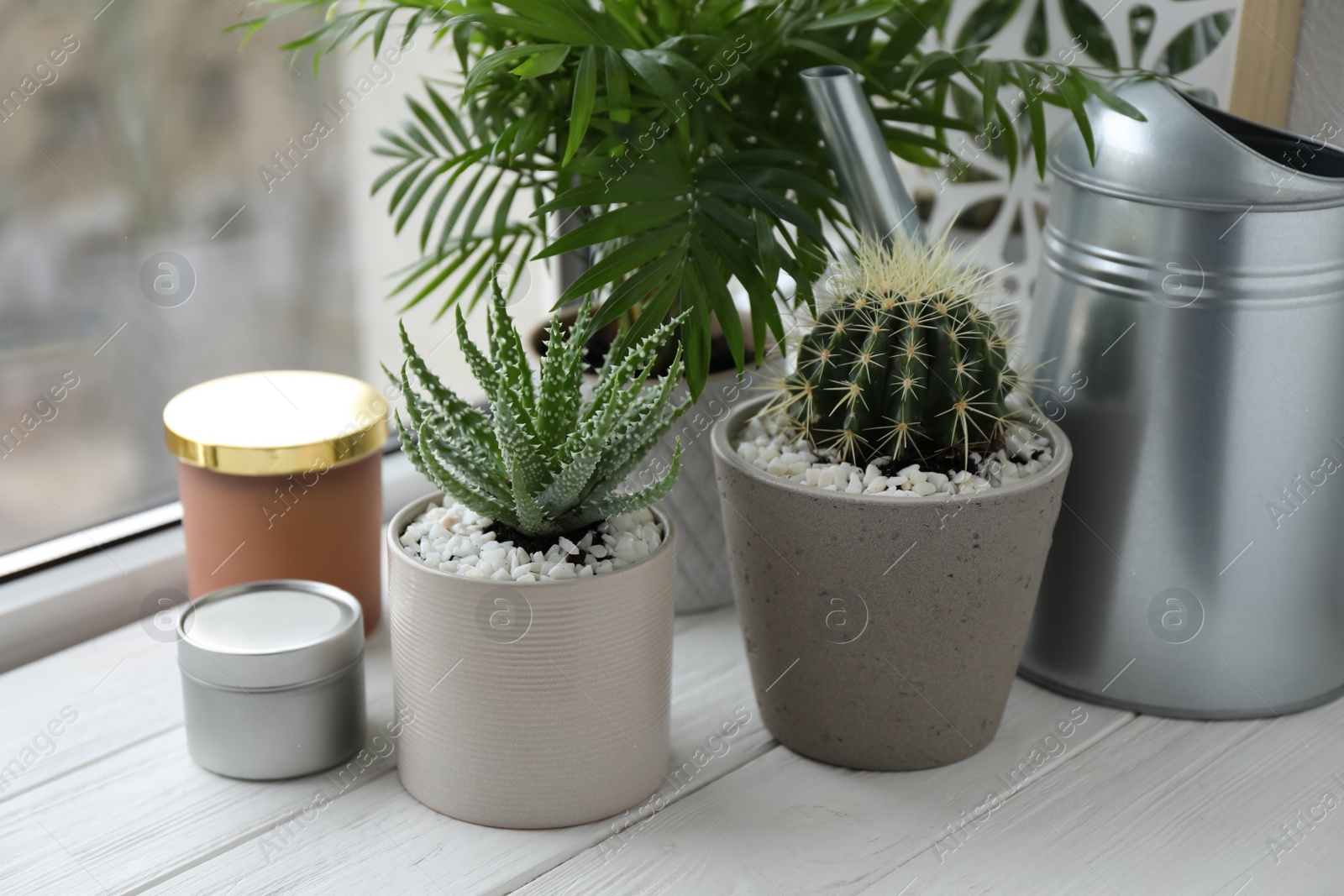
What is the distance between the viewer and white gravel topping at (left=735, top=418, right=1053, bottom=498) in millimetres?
685

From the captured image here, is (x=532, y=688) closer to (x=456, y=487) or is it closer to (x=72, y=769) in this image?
(x=456, y=487)

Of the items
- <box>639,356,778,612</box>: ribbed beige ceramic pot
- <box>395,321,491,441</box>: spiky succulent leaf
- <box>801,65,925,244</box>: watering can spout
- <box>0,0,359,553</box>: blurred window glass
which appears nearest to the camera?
<box>395,321,491,441</box>: spiky succulent leaf

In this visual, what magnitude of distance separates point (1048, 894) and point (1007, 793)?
0.09 m

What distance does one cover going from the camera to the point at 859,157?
2.44 feet

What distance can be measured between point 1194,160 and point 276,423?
602 millimetres

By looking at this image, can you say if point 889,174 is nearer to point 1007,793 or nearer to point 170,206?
point 1007,793

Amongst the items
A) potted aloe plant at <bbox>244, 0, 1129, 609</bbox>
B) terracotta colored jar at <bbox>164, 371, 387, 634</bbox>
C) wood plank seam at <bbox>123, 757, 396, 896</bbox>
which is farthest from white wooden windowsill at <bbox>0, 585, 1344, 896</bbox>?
potted aloe plant at <bbox>244, 0, 1129, 609</bbox>

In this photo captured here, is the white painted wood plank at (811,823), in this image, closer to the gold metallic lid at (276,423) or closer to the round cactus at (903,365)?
the round cactus at (903,365)

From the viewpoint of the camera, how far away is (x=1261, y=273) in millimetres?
704

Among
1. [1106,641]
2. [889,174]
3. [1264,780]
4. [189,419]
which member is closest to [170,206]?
[189,419]

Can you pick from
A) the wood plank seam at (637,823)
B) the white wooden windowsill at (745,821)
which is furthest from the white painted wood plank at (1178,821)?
the wood plank seam at (637,823)

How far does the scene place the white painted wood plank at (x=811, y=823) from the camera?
0.65m

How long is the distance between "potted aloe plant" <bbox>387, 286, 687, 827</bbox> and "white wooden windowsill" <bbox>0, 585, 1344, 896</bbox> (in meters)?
0.02

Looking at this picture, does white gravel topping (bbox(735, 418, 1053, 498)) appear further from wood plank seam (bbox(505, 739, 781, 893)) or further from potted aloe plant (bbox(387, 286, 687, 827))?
wood plank seam (bbox(505, 739, 781, 893))
